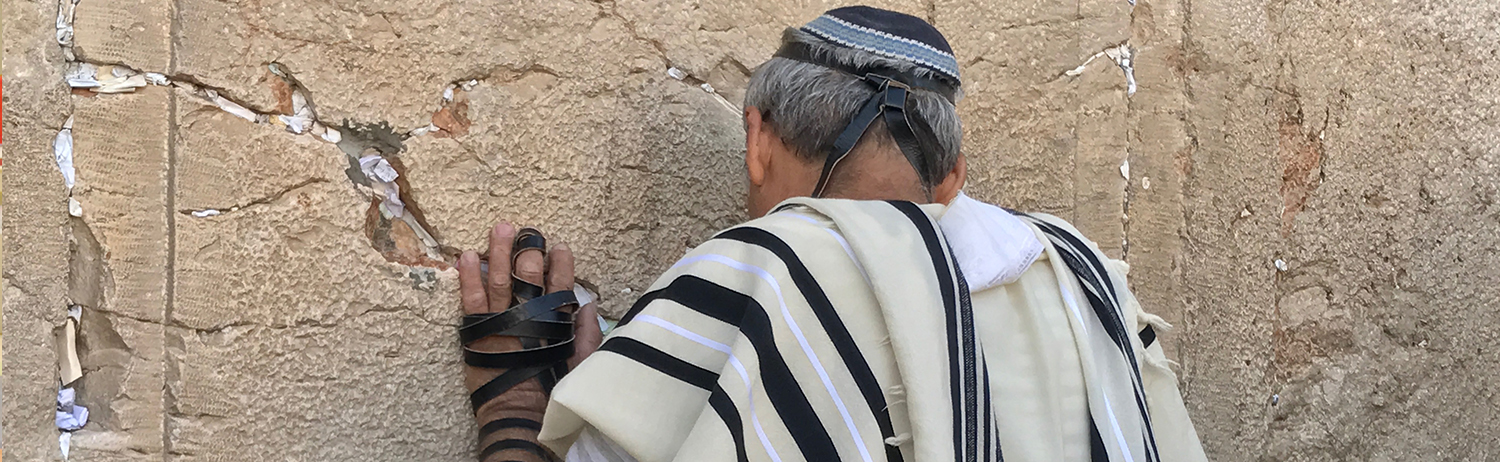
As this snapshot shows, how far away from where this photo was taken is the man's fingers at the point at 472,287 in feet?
4.73

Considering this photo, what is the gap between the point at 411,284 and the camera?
1.43 metres

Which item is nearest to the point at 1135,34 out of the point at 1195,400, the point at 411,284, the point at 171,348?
the point at 1195,400

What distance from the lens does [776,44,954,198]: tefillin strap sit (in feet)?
4.22

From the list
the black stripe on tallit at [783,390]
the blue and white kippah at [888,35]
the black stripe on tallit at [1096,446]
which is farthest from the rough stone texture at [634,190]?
the black stripe on tallit at [1096,446]

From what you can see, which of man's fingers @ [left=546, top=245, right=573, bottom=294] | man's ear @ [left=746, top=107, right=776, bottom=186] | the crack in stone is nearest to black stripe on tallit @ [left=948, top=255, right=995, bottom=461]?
man's ear @ [left=746, top=107, right=776, bottom=186]

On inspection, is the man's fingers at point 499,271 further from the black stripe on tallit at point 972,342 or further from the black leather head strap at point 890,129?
the black stripe on tallit at point 972,342

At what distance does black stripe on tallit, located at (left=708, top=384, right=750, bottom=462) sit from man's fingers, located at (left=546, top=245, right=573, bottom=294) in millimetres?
447

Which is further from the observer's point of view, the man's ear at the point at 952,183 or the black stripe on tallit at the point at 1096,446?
the man's ear at the point at 952,183

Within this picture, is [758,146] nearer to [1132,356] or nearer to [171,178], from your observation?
[1132,356]

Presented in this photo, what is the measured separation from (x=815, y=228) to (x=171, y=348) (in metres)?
0.83

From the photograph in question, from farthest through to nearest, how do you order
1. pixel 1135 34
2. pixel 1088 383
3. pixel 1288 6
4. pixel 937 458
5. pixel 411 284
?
pixel 1288 6 < pixel 1135 34 < pixel 411 284 < pixel 1088 383 < pixel 937 458

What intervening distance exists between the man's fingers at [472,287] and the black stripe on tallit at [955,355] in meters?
0.63

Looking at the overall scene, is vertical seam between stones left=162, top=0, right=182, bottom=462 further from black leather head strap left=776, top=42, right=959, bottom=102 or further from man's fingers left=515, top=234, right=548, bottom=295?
black leather head strap left=776, top=42, right=959, bottom=102

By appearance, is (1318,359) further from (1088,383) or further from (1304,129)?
(1088,383)
